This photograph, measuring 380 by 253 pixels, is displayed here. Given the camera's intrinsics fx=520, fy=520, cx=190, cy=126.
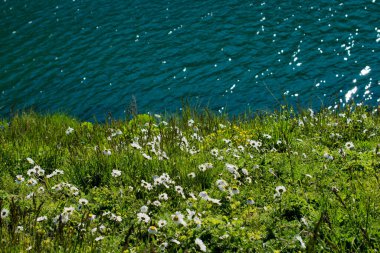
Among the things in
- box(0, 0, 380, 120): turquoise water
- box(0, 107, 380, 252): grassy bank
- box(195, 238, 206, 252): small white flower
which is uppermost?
box(195, 238, 206, 252): small white flower

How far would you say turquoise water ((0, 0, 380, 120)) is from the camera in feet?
64.2

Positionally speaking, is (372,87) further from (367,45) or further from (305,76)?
(367,45)

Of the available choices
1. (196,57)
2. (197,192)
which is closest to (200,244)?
(197,192)

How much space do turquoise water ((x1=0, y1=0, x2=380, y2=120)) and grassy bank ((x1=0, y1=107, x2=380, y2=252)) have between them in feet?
26.3

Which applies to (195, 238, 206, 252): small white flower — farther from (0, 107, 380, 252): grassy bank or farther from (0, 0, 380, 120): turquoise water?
(0, 0, 380, 120): turquoise water

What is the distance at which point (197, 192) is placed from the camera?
7895mm

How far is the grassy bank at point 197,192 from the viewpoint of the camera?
5.98m

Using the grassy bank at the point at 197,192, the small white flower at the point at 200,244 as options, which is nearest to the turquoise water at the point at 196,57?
the grassy bank at the point at 197,192

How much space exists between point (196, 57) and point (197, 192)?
16.3 meters

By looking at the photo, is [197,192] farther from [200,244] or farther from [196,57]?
[196,57]

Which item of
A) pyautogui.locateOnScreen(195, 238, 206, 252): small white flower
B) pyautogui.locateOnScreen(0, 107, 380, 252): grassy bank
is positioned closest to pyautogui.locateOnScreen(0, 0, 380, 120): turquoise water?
pyautogui.locateOnScreen(0, 107, 380, 252): grassy bank

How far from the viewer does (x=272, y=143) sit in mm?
10281

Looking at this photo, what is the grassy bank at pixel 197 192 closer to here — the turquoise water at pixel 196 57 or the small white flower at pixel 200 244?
the small white flower at pixel 200 244

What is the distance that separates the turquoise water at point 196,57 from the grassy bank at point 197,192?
802 centimetres
